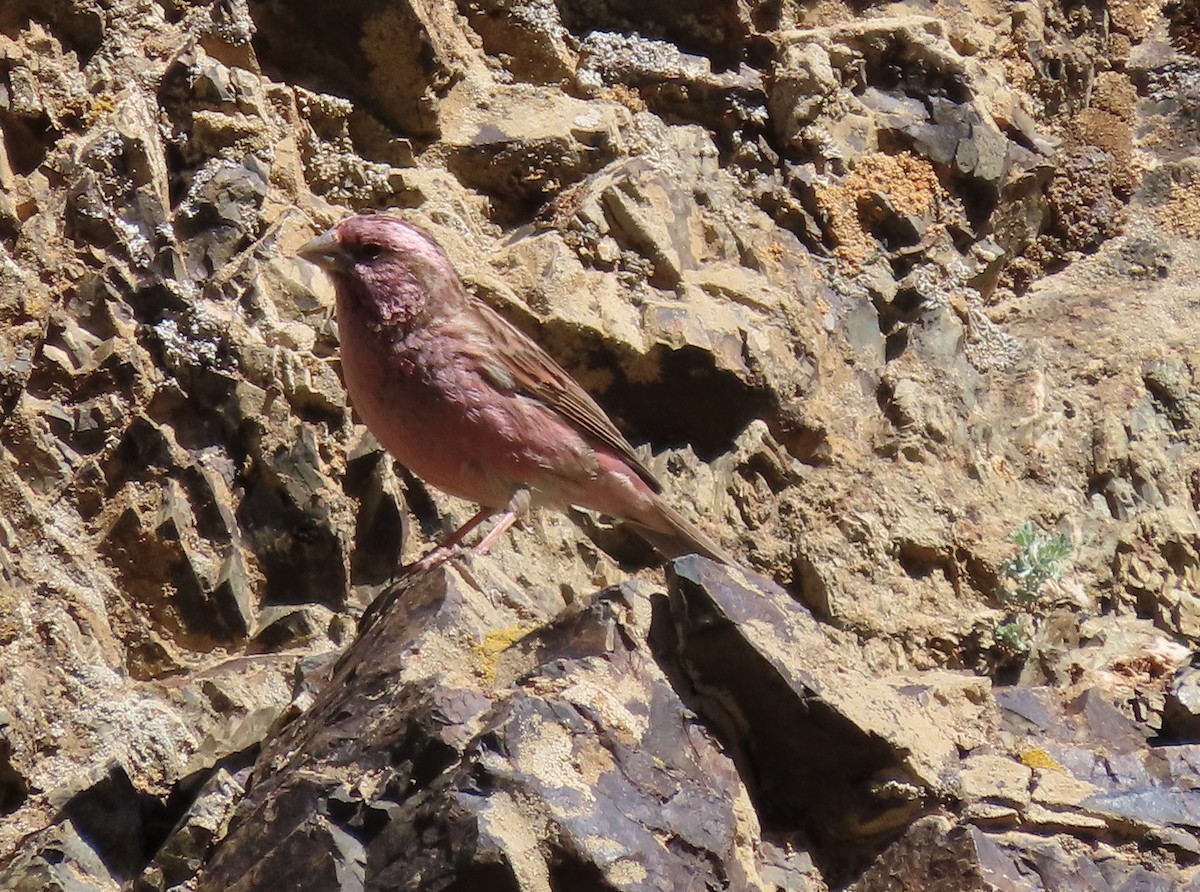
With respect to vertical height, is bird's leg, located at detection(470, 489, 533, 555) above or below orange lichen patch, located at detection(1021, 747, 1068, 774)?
above

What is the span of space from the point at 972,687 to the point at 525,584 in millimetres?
1744

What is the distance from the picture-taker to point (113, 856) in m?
4.28

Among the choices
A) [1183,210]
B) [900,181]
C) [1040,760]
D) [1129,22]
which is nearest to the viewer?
[1040,760]

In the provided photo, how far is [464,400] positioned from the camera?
562 centimetres

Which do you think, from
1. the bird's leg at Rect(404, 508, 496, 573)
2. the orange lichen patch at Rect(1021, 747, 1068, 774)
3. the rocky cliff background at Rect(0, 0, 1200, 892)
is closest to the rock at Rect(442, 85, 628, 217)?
the rocky cliff background at Rect(0, 0, 1200, 892)

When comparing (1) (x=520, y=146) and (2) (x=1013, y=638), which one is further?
(1) (x=520, y=146)

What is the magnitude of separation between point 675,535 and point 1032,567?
1.34 metres

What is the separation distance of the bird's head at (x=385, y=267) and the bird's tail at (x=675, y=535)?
1.14m

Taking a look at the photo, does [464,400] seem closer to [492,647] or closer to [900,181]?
[492,647]

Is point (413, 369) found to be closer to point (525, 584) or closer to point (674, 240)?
point (525, 584)

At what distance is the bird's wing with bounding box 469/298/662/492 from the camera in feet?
19.0

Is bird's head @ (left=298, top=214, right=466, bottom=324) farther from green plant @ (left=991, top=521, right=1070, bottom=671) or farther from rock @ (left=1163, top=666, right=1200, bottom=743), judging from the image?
rock @ (left=1163, top=666, right=1200, bottom=743)

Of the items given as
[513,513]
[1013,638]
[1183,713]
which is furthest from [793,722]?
[513,513]

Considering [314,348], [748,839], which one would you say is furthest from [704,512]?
[748,839]
